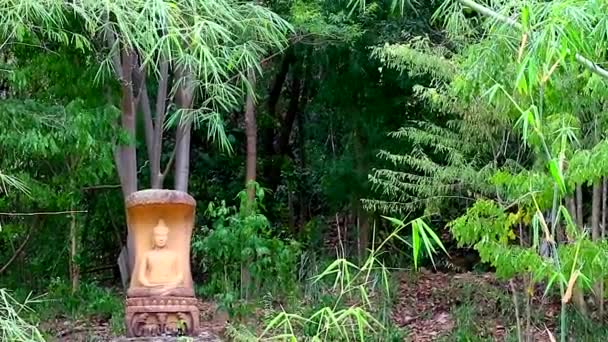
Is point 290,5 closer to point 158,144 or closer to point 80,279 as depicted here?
point 158,144

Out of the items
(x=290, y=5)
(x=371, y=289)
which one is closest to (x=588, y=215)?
(x=371, y=289)

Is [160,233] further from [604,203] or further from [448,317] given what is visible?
[604,203]

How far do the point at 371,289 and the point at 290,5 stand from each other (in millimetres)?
2130

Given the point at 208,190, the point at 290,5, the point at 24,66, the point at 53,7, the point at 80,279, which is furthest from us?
the point at 208,190

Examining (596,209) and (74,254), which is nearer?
(596,209)

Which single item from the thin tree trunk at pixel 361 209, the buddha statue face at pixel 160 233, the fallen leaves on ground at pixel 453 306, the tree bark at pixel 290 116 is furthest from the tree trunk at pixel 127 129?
the tree bark at pixel 290 116

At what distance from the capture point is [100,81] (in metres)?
5.25

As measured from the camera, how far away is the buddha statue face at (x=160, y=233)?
16.9 feet

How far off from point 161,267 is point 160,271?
25 mm

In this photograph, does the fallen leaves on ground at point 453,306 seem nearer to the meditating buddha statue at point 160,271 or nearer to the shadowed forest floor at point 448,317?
the shadowed forest floor at point 448,317

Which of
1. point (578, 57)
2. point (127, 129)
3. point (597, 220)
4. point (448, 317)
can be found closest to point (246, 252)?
point (127, 129)

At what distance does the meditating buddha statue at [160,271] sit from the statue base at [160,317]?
0.07 m

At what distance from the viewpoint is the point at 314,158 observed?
8281 mm

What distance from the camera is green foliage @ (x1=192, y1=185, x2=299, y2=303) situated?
5.75 metres
